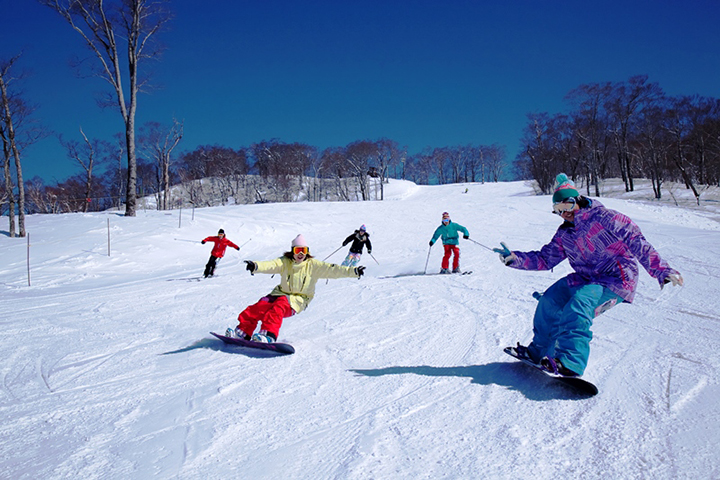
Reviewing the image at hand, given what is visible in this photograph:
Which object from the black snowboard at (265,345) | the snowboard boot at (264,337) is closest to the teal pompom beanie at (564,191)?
the black snowboard at (265,345)

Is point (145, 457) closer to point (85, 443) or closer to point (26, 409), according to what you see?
point (85, 443)

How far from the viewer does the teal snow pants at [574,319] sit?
3354 millimetres

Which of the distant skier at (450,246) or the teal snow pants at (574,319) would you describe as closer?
the teal snow pants at (574,319)

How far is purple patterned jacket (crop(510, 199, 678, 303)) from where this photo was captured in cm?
331

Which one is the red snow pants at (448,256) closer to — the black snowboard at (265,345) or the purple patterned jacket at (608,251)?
the black snowboard at (265,345)

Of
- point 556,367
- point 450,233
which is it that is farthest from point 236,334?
point 450,233

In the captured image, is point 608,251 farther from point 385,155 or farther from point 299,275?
point 385,155

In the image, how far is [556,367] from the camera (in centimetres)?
338

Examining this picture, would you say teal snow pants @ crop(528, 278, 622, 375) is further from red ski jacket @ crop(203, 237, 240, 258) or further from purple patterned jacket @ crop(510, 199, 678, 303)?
red ski jacket @ crop(203, 237, 240, 258)

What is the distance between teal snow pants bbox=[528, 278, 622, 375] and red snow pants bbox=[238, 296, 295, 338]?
287 centimetres

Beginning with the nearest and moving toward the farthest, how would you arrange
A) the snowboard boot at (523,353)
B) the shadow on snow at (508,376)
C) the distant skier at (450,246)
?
the shadow on snow at (508,376)
the snowboard boot at (523,353)
the distant skier at (450,246)

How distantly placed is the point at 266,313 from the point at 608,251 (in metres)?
3.61

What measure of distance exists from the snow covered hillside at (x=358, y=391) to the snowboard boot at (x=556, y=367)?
0.64 feet

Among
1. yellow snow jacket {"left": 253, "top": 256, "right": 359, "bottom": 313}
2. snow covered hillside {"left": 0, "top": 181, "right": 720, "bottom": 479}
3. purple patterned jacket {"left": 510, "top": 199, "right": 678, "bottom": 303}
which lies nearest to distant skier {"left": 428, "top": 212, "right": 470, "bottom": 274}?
snow covered hillside {"left": 0, "top": 181, "right": 720, "bottom": 479}
